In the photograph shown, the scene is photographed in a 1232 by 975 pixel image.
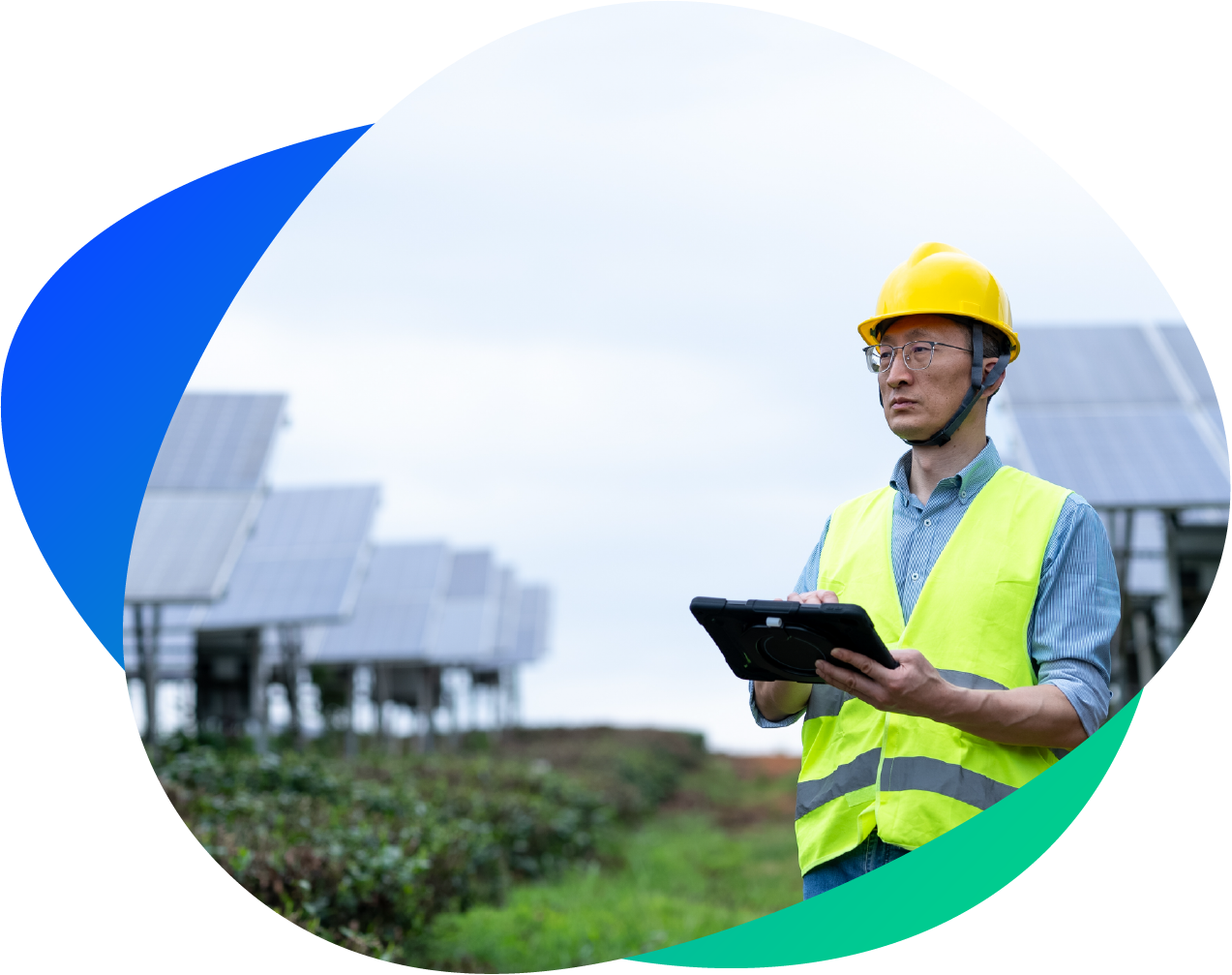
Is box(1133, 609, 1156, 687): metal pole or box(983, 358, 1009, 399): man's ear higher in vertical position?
box(983, 358, 1009, 399): man's ear

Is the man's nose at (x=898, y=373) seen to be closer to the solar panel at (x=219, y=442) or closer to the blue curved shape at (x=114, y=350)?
the blue curved shape at (x=114, y=350)

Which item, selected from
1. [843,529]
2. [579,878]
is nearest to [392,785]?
[579,878]

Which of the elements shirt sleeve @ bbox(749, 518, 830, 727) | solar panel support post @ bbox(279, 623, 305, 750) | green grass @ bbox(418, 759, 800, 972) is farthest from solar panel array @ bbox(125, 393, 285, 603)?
shirt sleeve @ bbox(749, 518, 830, 727)

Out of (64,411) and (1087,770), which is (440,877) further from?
(1087,770)

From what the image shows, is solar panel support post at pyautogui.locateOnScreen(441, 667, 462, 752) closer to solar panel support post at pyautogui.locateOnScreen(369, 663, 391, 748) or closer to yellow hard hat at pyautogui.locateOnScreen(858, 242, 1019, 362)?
solar panel support post at pyautogui.locateOnScreen(369, 663, 391, 748)

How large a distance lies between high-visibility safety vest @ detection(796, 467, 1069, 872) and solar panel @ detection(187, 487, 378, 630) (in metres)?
10.4

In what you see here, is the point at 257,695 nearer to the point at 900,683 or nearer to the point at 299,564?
the point at 299,564

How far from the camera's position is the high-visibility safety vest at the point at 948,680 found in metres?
2.54

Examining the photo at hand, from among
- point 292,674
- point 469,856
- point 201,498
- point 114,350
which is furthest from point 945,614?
point 292,674

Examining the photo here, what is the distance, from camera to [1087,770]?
2756 millimetres

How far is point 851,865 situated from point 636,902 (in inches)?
238

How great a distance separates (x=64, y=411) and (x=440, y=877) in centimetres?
323

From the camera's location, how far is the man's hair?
8.92 ft

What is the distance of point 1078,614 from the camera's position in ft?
8.14
